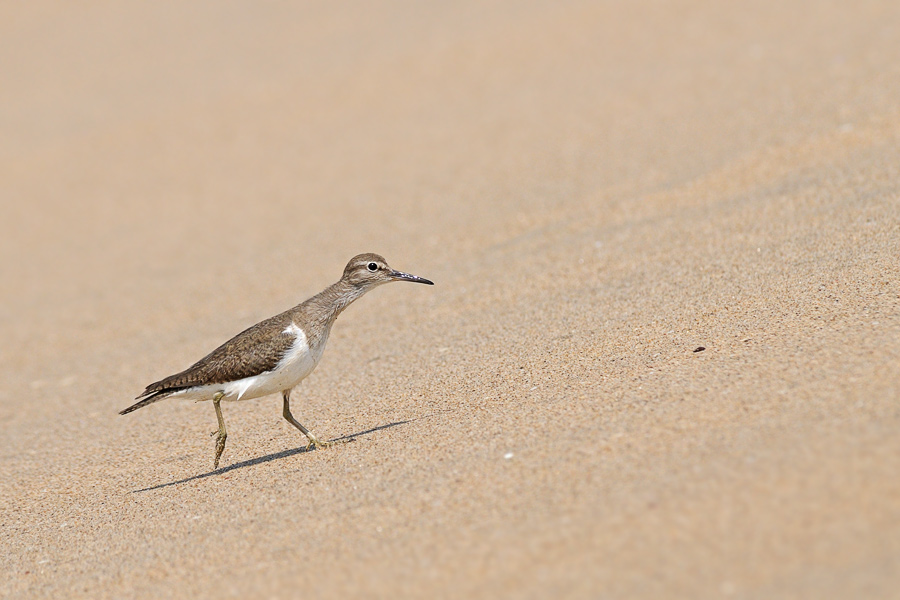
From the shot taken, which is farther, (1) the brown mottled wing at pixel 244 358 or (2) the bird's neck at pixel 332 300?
(2) the bird's neck at pixel 332 300

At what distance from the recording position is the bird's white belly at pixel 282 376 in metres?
6.95

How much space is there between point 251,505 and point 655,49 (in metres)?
12.3

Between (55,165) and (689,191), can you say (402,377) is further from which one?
(55,165)

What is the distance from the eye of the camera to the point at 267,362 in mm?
6945

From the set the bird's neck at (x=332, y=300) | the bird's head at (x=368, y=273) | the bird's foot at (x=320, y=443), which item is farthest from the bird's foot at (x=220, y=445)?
the bird's head at (x=368, y=273)

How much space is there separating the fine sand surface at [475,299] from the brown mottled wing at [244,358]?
2.24ft

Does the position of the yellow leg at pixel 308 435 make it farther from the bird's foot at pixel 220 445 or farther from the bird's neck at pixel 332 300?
the bird's neck at pixel 332 300

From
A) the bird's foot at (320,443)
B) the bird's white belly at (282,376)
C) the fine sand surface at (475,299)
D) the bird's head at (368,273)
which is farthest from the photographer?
the bird's head at (368,273)

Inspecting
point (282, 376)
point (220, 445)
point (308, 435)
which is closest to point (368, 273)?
point (282, 376)

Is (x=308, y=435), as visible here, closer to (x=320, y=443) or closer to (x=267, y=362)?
(x=320, y=443)

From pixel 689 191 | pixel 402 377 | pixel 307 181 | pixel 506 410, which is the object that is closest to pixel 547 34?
pixel 307 181

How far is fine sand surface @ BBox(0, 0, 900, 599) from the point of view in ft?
16.5

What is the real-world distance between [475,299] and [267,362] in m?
3.49

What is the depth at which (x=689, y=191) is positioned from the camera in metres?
11.0
